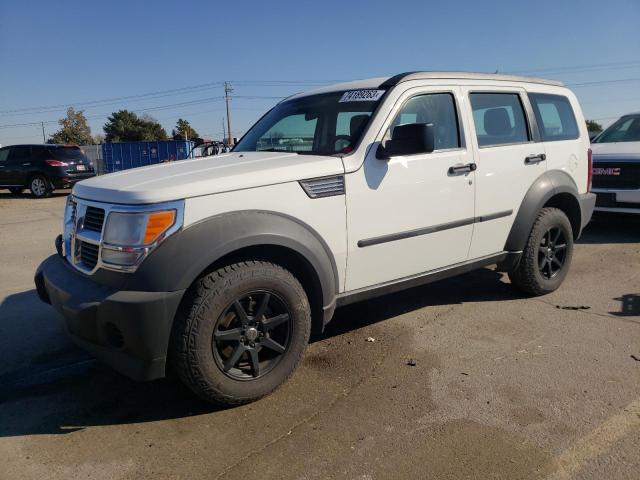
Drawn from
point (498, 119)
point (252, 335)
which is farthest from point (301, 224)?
point (498, 119)

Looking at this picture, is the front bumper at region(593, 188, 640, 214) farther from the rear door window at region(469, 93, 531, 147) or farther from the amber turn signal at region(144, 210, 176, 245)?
the amber turn signal at region(144, 210, 176, 245)

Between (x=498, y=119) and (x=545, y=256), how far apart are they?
1.37 metres

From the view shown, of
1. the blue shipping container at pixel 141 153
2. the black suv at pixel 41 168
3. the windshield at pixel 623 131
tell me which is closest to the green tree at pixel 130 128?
the blue shipping container at pixel 141 153

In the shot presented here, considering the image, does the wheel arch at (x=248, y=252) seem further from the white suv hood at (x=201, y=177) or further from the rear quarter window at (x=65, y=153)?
the rear quarter window at (x=65, y=153)

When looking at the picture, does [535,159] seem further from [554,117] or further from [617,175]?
[617,175]

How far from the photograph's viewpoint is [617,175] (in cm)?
706

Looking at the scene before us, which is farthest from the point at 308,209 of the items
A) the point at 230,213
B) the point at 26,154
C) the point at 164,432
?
Result: the point at 26,154

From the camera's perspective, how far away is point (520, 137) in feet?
14.0

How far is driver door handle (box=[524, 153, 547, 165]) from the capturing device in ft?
13.8

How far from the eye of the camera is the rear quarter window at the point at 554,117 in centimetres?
446

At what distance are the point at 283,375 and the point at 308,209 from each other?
1001 mm

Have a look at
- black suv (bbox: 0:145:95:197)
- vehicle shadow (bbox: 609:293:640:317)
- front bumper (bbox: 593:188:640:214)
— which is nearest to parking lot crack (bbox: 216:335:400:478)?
vehicle shadow (bbox: 609:293:640:317)

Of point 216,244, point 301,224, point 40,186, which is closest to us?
point 216,244

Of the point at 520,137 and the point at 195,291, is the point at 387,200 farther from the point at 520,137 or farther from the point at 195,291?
the point at 520,137
